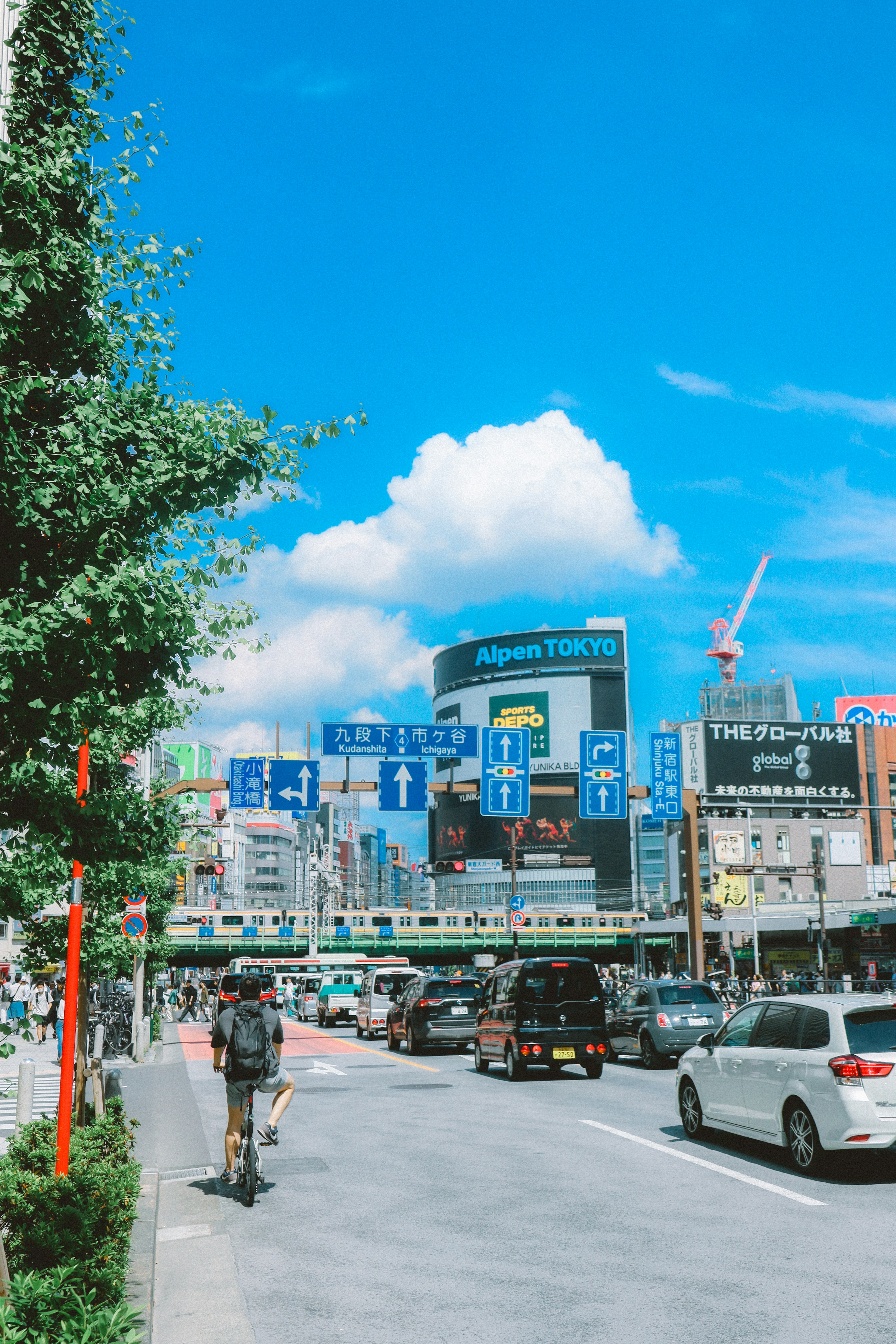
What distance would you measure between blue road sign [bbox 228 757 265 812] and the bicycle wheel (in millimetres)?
26326

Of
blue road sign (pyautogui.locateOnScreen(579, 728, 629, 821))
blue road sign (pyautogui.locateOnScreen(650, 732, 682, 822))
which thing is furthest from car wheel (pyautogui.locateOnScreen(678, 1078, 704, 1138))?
blue road sign (pyautogui.locateOnScreen(650, 732, 682, 822))

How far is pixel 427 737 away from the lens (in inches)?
1454

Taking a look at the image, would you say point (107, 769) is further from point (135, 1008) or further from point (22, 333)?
point (135, 1008)

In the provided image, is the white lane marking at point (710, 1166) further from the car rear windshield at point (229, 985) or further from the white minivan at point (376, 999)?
the car rear windshield at point (229, 985)

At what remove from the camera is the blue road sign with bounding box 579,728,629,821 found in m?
36.8

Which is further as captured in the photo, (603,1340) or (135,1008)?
(135,1008)

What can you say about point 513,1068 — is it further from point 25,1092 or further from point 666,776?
point 666,776

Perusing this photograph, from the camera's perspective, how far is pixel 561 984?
22.0 meters

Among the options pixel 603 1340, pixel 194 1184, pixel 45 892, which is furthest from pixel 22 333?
pixel 45 892

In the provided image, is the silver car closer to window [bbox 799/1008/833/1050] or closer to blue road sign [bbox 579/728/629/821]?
blue road sign [bbox 579/728/629/821]

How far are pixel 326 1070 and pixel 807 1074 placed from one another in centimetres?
1640

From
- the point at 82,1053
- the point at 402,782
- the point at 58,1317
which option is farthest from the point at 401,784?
the point at 58,1317

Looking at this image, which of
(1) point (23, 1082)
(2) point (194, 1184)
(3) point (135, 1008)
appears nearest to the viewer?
(2) point (194, 1184)

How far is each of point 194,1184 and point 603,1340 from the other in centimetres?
617
